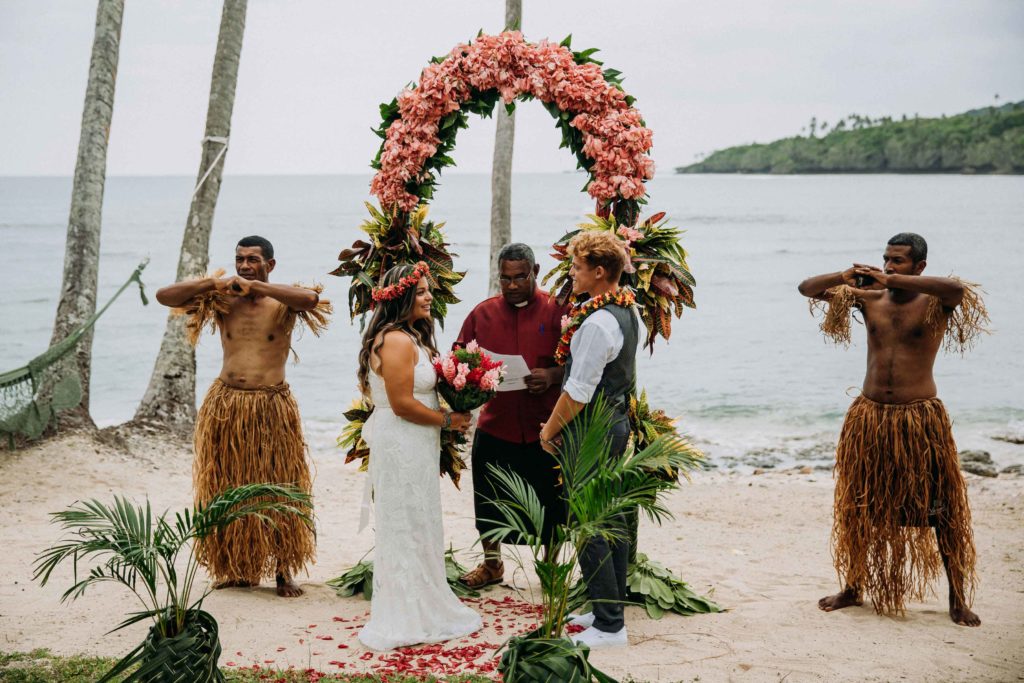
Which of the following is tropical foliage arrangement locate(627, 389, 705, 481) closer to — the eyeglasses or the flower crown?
the eyeglasses

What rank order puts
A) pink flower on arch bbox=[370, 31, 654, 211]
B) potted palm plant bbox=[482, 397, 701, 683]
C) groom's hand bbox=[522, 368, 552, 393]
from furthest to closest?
pink flower on arch bbox=[370, 31, 654, 211], groom's hand bbox=[522, 368, 552, 393], potted palm plant bbox=[482, 397, 701, 683]

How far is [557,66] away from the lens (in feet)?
18.1

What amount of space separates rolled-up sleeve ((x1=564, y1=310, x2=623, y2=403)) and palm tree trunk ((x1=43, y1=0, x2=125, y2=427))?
20.7 feet

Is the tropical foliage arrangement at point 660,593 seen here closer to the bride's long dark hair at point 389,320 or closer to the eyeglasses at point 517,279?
the eyeglasses at point 517,279

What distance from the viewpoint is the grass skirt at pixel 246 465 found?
5398 mm

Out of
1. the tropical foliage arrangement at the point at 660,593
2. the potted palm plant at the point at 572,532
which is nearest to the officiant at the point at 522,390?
the tropical foliage arrangement at the point at 660,593

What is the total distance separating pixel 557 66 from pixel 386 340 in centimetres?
198

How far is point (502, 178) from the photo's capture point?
33.7ft

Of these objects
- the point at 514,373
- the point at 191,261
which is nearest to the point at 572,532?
the point at 514,373

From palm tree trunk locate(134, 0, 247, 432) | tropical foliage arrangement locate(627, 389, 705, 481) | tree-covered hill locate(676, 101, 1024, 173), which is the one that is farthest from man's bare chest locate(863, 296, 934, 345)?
tree-covered hill locate(676, 101, 1024, 173)

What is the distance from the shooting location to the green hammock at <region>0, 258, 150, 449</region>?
7828 mm

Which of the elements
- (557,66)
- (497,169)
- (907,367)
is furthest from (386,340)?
(497,169)

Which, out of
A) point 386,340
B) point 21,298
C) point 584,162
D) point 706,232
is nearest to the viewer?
point 386,340

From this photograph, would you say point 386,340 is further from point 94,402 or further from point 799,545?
point 94,402
